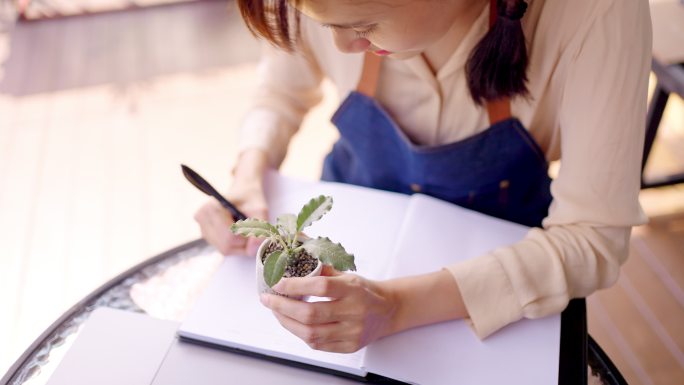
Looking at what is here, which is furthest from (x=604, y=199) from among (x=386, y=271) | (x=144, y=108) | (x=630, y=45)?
(x=144, y=108)

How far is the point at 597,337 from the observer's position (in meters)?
1.94

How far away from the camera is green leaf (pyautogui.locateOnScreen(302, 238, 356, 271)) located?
2.60ft

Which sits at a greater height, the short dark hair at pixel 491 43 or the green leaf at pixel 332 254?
the short dark hair at pixel 491 43

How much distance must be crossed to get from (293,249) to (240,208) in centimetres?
33

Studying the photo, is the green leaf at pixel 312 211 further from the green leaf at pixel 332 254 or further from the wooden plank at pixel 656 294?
the wooden plank at pixel 656 294

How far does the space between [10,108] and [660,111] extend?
2448 millimetres

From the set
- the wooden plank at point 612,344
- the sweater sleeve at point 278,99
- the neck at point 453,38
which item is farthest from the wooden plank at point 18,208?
the wooden plank at point 612,344

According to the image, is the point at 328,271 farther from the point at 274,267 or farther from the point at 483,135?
the point at 483,135

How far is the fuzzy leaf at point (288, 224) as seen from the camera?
2.82ft

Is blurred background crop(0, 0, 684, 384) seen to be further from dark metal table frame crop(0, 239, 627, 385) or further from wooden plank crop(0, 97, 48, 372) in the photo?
dark metal table frame crop(0, 239, 627, 385)

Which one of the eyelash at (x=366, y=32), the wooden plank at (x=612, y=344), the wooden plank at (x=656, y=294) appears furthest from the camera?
the wooden plank at (x=656, y=294)

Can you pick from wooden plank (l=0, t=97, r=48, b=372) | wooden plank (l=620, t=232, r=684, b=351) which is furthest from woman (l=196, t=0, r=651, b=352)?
wooden plank (l=0, t=97, r=48, b=372)

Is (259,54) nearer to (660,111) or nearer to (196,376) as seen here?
(660,111)

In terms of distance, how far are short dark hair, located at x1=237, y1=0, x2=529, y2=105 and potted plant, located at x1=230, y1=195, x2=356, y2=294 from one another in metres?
0.29
